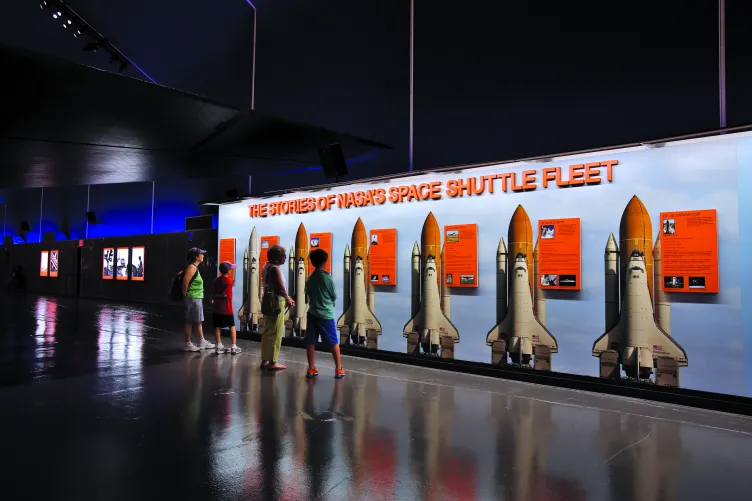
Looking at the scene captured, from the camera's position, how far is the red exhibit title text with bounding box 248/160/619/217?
562 centimetres

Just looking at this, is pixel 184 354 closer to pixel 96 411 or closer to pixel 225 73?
pixel 96 411

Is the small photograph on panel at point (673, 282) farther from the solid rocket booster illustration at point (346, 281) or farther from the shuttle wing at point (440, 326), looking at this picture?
the solid rocket booster illustration at point (346, 281)

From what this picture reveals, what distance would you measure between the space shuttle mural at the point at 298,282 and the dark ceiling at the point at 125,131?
6.79 feet

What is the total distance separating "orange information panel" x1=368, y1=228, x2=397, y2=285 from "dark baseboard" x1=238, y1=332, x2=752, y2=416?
1213mm

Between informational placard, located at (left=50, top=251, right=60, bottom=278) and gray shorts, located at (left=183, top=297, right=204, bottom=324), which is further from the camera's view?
informational placard, located at (left=50, top=251, right=60, bottom=278)

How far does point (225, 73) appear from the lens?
412 inches

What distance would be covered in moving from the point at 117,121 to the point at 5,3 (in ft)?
13.4

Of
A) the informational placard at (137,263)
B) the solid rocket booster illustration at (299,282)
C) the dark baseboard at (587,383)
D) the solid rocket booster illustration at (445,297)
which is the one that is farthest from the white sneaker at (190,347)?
the informational placard at (137,263)

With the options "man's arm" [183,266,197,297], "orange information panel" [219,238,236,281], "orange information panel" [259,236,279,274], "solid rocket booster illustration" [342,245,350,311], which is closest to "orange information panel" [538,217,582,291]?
"solid rocket booster illustration" [342,245,350,311]

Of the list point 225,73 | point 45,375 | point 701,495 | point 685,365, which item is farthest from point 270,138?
point 701,495

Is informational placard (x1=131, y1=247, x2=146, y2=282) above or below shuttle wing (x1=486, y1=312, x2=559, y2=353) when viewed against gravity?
above

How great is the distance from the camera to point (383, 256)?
24.4 feet

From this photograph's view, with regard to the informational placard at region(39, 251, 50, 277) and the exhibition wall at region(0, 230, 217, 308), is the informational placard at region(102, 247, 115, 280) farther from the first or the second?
the informational placard at region(39, 251, 50, 277)

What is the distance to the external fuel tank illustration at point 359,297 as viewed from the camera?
760 cm
